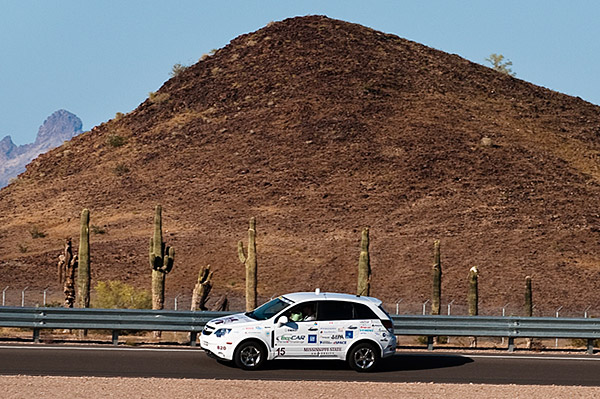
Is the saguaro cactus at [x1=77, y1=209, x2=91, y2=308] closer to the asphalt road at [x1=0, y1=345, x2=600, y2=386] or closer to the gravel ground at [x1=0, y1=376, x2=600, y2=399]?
the asphalt road at [x1=0, y1=345, x2=600, y2=386]

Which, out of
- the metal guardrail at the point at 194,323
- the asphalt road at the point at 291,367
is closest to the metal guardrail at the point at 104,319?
the metal guardrail at the point at 194,323

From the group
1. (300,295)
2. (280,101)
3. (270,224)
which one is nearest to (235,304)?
(270,224)

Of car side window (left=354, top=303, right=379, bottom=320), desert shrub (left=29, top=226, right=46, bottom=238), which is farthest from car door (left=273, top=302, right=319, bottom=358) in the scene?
desert shrub (left=29, top=226, right=46, bottom=238)

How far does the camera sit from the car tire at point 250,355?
17.6 meters

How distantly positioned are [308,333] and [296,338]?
0.25m

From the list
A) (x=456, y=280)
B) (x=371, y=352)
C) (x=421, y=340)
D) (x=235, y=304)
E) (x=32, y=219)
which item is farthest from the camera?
(x=32, y=219)

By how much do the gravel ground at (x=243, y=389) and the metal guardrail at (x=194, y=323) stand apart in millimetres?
4980

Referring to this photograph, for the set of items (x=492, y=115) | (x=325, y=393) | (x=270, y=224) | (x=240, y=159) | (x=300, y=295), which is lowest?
(x=325, y=393)

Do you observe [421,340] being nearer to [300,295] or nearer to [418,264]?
[300,295]

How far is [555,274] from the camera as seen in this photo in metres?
51.9

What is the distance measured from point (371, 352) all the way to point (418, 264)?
35700 mm

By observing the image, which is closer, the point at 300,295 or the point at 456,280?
the point at 300,295

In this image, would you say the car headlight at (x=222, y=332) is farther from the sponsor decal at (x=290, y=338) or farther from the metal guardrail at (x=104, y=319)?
the metal guardrail at (x=104, y=319)

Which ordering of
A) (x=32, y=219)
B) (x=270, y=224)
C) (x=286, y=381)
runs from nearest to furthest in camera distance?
1. (x=286, y=381)
2. (x=270, y=224)
3. (x=32, y=219)
